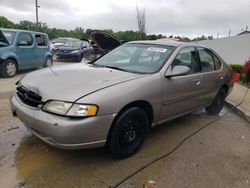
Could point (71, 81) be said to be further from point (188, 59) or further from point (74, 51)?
point (74, 51)

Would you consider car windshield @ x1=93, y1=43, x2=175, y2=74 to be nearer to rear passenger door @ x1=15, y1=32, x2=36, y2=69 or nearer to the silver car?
the silver car

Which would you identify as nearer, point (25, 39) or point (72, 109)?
point (72, 109)

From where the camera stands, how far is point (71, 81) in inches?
138

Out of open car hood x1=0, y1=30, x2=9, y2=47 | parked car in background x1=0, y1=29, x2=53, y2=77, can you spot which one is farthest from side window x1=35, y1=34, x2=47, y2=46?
open car hood x1=0, y1=30, x2=9, y2=47

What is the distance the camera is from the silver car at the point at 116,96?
310 centimetres

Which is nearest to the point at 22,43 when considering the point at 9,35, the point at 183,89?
the point at 9,35

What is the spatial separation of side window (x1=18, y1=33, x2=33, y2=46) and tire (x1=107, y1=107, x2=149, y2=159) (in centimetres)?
806

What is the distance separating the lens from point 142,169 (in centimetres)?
350

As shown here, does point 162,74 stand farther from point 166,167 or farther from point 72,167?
point 72,167

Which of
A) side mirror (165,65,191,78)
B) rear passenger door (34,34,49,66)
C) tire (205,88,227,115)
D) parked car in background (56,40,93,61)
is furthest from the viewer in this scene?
parked car in background (56,40,93,61)

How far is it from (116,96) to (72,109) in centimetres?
55

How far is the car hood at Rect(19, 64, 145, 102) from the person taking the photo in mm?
3203

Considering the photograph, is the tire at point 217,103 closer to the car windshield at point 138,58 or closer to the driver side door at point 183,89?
the driver side door at point 183,89

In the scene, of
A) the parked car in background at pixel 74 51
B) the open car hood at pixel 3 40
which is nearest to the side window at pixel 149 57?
the open car hood at pixel 3 40
